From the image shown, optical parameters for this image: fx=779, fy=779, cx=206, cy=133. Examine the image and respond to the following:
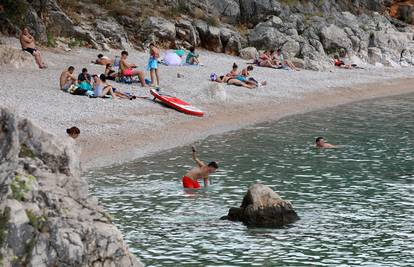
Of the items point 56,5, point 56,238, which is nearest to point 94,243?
point 56,238

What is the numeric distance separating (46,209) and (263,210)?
871 centimetres

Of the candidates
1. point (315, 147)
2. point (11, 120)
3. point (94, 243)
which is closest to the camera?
point (11, 120)

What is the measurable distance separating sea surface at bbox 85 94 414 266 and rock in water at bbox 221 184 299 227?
0.26 m

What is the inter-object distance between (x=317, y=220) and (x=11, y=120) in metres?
10.8

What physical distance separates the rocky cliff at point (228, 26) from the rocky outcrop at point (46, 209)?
32.5 meters

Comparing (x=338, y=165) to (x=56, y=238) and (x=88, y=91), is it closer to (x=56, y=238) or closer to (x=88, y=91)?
(x=88, y=91)

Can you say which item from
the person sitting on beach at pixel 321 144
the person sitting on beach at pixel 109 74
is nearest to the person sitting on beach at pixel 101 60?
the person sitting on beach at pixel 109 74

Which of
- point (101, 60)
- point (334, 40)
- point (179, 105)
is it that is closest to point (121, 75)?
point (101, 60)

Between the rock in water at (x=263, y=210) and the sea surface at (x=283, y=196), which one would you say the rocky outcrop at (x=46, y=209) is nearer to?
the sea surface at (x=283, y=196)

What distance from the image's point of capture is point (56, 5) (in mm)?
44531

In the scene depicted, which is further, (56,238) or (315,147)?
(315,147)

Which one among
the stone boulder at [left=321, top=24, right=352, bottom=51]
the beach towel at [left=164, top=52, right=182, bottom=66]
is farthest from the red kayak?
the stone boulder at [left=321, top=24, right=352, bottom=51]

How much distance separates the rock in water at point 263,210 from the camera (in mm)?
16234

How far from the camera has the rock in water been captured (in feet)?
53.3
